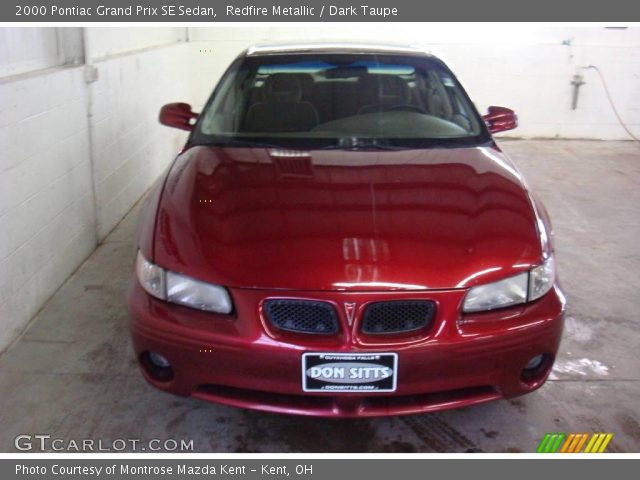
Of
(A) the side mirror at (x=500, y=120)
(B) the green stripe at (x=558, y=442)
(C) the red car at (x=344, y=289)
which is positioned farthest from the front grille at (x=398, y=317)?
(A) the side mirror at (x=500, y=120)

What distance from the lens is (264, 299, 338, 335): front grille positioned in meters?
2.06

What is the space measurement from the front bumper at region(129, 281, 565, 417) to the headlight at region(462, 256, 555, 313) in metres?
0.03

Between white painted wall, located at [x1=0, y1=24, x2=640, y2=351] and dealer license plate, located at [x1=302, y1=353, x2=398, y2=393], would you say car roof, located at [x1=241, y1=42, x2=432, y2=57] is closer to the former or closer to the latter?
white painted wall, located at [x1=0, y1=24, x2=640, y2=351]

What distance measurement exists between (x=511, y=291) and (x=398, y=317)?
1.39ft

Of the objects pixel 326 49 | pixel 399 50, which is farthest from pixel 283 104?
pixel 399 50

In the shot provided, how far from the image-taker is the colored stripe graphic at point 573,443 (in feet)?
7.97

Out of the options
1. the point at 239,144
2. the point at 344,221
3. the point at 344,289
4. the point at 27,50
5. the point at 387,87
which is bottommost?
the point at 344,289

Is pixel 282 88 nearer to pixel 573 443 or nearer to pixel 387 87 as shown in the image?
pixel 387 87

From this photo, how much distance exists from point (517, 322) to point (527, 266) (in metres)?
0.21

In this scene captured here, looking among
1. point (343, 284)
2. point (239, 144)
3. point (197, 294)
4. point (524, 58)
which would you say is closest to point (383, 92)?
point (239, 144)

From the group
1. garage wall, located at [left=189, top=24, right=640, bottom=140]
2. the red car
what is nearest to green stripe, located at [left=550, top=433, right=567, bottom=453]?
the red car

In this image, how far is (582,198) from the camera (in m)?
5.93

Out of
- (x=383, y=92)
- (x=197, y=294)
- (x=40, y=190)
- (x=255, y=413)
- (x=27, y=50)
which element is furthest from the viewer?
(x=27, y=50)

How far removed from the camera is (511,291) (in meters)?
2.20
